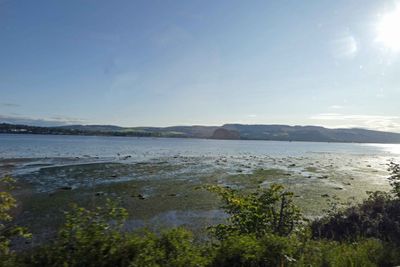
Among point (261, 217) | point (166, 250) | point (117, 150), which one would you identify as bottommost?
point (117, 150)

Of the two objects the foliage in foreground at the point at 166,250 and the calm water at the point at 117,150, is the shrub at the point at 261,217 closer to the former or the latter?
the foliage in foreground at the point at 166,250

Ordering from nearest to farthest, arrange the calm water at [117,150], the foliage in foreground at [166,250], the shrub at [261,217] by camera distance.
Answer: the foliage in foreground at [166,250], the shrub at [261,217], the calm water at [117,150]

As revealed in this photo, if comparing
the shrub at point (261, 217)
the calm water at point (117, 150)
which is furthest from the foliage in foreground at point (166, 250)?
the calm water at point (117, 150)

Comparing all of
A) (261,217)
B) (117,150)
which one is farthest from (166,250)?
(117,150)

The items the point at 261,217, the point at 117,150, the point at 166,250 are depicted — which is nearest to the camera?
the point at 166,250

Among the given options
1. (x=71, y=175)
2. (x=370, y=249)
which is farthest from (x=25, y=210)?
(x=370, y=249)

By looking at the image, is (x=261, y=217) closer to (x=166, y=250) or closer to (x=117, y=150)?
(x=166, y=250)

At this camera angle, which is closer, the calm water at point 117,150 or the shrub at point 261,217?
the shrub at point 261,217

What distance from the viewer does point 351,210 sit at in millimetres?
17156

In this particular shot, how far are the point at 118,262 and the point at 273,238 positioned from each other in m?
3.46

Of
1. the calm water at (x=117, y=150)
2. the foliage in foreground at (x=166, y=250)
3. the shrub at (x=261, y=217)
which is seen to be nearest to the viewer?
the foliage in foreground at (x=166, y=250)

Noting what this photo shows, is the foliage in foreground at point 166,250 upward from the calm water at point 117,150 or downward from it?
upward

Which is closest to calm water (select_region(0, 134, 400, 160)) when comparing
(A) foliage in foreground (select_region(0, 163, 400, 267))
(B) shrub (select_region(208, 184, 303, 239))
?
(B) shrub (select_region(208, 184, 303, 239))

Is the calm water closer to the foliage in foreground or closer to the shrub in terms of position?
the shrub
